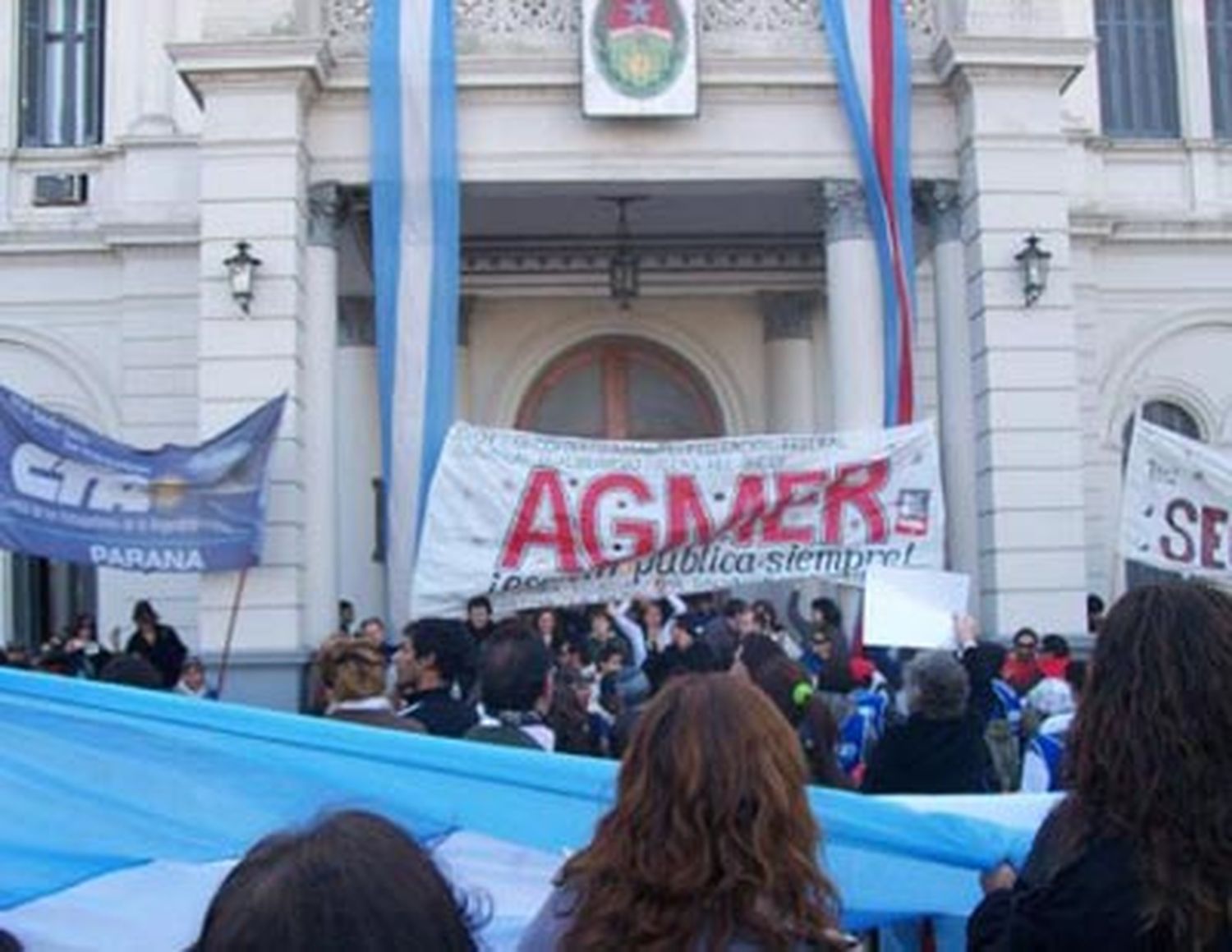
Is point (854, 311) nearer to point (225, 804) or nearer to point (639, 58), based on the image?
point (639, 58)

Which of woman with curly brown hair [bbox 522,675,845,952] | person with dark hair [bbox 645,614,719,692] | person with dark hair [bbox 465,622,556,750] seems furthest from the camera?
person with dark hair [bbox 645,614,719,692]

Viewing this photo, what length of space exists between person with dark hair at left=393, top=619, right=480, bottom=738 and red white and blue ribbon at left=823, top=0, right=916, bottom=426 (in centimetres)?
865

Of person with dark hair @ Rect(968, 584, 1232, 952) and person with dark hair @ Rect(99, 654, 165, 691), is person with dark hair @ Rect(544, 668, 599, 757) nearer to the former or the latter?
person with dark hair @ Rect(99, 654, 165, 691)

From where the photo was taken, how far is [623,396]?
20.2 meters

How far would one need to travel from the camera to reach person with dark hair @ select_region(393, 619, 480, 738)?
5.89 metres

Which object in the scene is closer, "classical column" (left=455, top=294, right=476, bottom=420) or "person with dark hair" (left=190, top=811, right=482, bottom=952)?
"person with dark hair" (left=190, top=811, right=482, bottom=952)

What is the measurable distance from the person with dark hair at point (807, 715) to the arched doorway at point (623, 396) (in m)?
14.1

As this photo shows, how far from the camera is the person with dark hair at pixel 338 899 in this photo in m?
1.79

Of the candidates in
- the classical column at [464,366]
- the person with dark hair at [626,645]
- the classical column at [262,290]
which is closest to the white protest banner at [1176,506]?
the person with dark hair at [626,645]

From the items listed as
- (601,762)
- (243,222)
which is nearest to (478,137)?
(243,222)

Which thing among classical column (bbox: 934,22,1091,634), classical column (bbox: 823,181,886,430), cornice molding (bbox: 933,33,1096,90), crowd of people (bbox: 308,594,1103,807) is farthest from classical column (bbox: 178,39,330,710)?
classical column (bbox: 934,22,1091,634)

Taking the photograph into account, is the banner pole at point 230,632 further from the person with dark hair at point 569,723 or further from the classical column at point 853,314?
the person with dark hair at point 569,723

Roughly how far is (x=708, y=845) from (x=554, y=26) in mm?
12780

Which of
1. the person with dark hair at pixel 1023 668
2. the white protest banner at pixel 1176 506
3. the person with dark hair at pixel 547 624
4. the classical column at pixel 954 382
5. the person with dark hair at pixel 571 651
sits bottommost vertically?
the person with dark hair at pixel 1023 668
